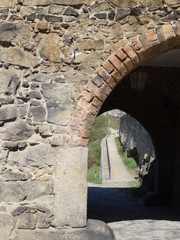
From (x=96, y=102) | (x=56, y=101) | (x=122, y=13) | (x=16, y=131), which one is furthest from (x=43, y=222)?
(x=122, y=13)

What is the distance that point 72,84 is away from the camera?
14.3 ft

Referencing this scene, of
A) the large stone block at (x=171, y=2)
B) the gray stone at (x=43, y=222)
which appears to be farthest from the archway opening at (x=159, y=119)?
the gray stone at (x=43, y=222)

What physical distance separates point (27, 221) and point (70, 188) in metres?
0.57

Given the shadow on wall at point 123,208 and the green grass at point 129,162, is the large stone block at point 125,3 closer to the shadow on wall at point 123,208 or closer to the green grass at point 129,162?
the shadow on wall at point 123,208

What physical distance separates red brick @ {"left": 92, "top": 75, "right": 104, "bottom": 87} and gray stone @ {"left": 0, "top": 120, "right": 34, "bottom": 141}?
862 mm

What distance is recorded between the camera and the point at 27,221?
4.21 meters

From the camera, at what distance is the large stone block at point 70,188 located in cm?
420

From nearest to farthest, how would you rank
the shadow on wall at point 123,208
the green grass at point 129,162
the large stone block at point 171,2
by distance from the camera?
the large stone block at point 171,2 < the shadow on wall at point 123,208 < the green grass at point 129,162

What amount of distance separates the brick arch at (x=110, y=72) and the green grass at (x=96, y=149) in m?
11.2

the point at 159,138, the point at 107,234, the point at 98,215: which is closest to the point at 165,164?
the point at 159,138

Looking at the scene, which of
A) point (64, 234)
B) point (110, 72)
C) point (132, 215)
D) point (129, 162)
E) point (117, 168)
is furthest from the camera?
point (129, 162)

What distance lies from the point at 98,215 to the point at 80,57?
3.85 m

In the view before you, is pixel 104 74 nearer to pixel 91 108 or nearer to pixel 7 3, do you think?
pixel 91 108

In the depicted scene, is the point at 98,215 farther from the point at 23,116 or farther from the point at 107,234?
the point at 23,116
